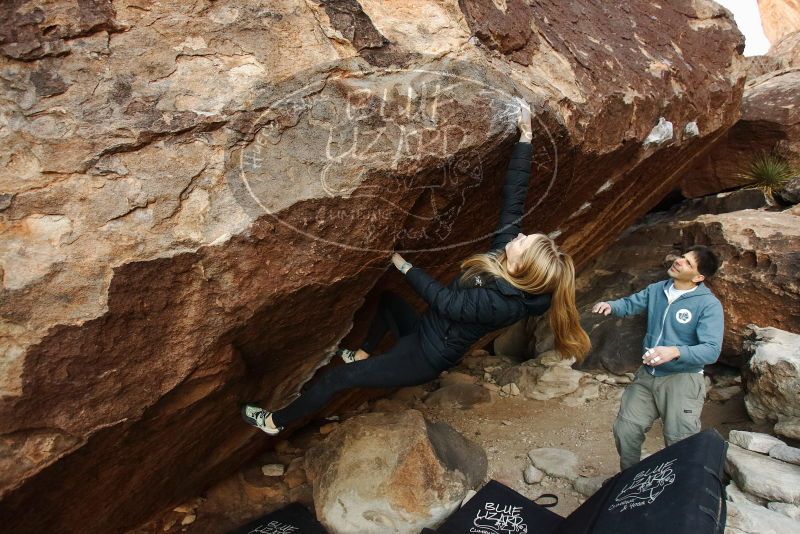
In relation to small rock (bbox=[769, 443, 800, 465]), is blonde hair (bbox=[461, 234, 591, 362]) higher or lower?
higher

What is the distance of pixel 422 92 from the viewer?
2.34 m

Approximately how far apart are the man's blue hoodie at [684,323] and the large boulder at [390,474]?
1.15 m

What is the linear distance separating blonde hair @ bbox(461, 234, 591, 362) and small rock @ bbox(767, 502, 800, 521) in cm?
105

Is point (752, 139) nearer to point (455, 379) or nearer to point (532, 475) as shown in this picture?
point (455, 379)

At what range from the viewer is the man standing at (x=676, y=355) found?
2.51 metres

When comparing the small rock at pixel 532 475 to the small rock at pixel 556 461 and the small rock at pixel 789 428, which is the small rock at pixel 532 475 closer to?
the small rock at pixel 556 461

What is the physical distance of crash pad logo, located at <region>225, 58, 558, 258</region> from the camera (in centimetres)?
214

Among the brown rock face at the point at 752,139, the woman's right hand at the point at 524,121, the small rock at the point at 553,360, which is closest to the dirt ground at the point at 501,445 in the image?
the small rock at the point at 553,360

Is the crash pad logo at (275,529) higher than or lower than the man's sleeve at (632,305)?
lower

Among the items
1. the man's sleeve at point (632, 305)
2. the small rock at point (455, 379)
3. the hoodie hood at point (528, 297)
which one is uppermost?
the hoodie hood at point (528, 297)

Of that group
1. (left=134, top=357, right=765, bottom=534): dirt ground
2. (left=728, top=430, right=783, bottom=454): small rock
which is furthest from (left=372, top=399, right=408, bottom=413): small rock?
(left=728, top=430, right=783, bottom=454): small rock

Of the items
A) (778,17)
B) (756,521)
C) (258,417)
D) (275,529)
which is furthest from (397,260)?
(778,17)

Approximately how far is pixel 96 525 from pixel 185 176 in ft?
5.55

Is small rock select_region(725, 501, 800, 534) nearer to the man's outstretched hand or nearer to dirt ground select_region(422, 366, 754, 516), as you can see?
dirt ground select_region(422, 366, 754, 516)
